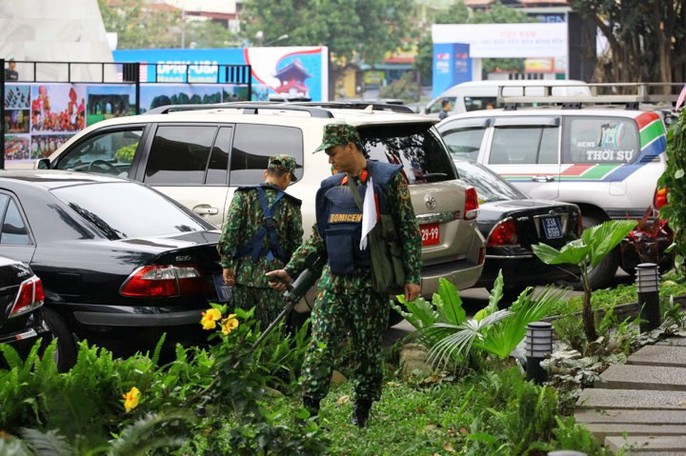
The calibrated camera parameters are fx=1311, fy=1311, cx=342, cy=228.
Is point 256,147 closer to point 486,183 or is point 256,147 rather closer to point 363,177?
point 363,177

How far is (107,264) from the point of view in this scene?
27.1 ft

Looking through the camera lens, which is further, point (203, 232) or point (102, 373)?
point (203, 232)

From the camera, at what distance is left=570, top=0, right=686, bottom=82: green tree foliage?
2791cm

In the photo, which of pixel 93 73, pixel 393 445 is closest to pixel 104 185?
pixel 393 445

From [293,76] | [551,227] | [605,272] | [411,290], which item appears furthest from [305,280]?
[293,76]

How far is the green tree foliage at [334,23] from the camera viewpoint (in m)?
86.9

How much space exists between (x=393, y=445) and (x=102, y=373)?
4.94 feet

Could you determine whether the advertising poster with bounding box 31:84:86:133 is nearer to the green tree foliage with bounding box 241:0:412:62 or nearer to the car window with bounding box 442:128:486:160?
the car window with bounding box 442:128:486:160

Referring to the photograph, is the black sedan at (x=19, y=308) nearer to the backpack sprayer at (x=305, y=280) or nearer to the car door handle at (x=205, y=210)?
the backpack sprayer at (x=305, y=280)

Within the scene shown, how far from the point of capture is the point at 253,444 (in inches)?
213

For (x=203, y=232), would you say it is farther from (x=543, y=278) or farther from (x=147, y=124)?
(x=543, y=278)

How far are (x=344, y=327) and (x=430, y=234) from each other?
3.22 meters

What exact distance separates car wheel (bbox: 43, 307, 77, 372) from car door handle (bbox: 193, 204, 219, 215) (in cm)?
193

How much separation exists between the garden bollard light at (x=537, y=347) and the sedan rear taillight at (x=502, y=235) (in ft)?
16.5
